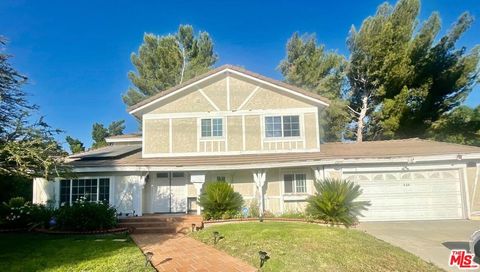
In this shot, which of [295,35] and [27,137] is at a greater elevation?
[295,35]

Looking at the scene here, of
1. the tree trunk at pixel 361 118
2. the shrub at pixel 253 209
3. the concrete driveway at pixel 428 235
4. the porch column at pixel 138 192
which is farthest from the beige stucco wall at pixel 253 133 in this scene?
the tree trunk at pixel 361 118

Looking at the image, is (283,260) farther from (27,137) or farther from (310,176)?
(310,176)

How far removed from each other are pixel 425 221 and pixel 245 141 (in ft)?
29.3

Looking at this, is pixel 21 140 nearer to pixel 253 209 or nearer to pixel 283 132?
pixel 253 209

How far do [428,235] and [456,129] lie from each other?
17.1 m

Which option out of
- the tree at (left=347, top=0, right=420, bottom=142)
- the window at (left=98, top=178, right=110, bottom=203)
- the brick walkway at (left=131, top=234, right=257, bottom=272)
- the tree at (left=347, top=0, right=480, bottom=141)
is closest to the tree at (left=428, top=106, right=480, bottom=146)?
the tree at (left=347, top=0, right=480, bottom=141)

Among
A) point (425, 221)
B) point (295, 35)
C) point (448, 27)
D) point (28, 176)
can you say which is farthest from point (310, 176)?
point (295, 35)

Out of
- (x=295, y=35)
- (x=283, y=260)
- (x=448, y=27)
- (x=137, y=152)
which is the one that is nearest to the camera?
(x=283, y=260)

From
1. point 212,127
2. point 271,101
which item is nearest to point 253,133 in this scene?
point 271,101

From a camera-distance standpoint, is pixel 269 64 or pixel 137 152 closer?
pixel 137 152

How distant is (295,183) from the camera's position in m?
16.3

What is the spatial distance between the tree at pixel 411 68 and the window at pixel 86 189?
18854mm

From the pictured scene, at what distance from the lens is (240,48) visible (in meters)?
32.4

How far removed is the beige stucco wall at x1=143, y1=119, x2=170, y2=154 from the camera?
55.6ft
